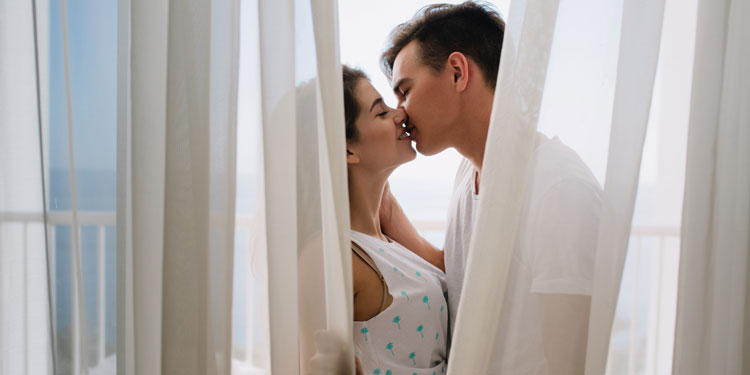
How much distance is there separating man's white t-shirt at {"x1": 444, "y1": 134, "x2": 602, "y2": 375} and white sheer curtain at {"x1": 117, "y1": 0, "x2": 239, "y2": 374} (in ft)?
1.41

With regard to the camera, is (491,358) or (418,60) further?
(418,60)

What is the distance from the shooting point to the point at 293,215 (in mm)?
742

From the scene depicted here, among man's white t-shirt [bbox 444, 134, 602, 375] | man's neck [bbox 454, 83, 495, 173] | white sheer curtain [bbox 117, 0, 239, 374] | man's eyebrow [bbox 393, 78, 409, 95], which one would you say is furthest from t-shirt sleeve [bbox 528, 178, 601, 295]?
man's eyebrow [bbox 393, 78, 409, 95]

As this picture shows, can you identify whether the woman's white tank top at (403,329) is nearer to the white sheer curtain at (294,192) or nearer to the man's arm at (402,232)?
the man's arm at (402,232)

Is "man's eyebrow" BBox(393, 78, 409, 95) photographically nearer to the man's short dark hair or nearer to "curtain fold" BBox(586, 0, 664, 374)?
the man's short dark hair

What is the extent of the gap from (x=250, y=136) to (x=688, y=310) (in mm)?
706

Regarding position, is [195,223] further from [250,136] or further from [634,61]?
[634,61]

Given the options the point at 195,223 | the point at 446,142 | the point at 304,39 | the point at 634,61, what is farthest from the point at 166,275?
the point at 446,142

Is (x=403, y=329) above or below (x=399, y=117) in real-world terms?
below

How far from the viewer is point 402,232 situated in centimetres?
156

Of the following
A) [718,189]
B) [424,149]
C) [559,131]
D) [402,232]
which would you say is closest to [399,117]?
[424,149]

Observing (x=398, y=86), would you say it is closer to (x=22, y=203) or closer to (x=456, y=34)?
(x=456, y=34)

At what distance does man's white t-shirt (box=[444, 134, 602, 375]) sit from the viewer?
689 millimetres

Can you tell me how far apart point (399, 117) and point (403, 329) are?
552 mm
